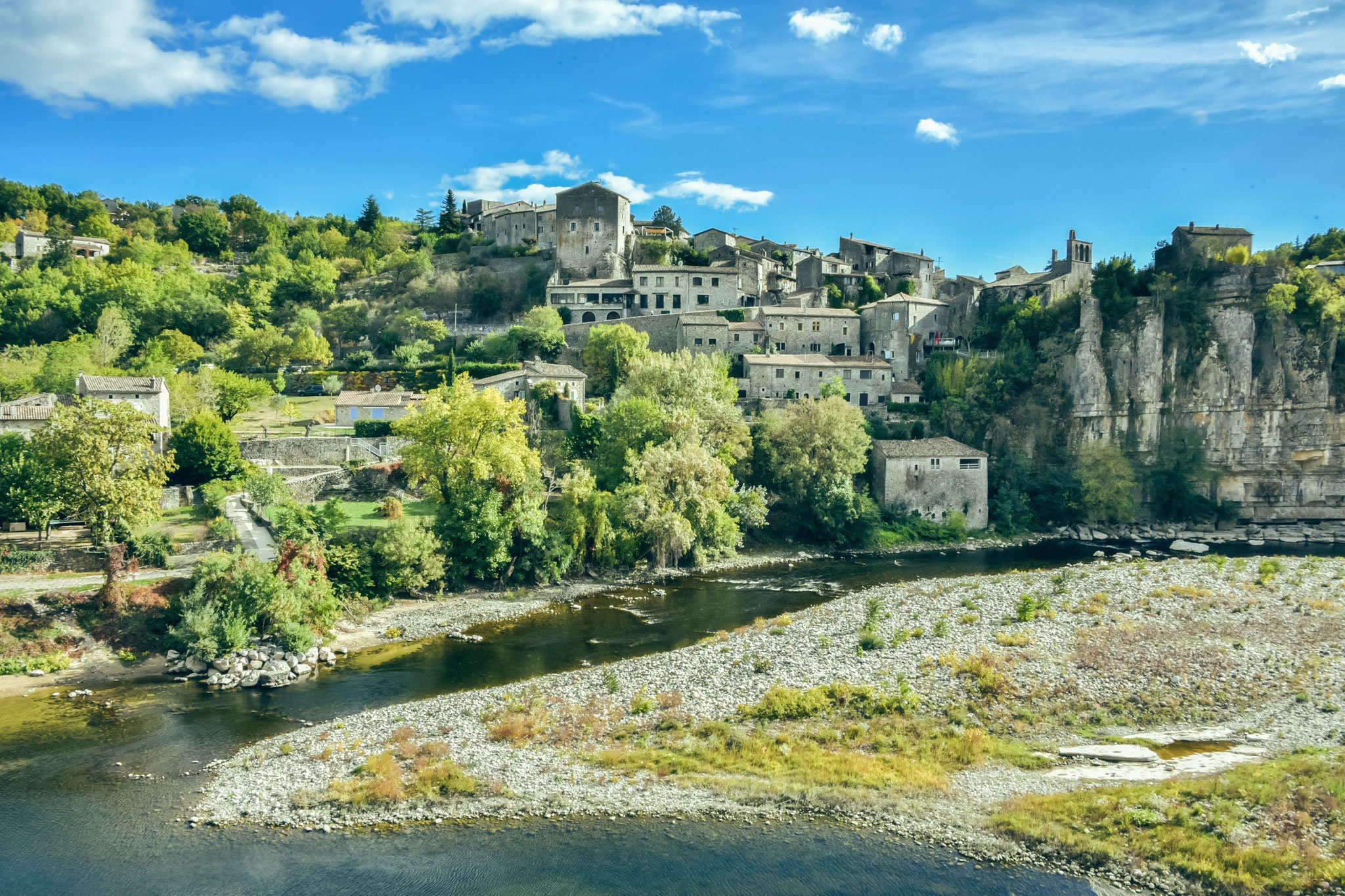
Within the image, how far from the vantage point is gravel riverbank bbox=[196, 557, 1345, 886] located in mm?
15625

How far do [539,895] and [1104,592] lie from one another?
22.5 m

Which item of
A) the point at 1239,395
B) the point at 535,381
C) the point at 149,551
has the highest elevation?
the point at 535,381

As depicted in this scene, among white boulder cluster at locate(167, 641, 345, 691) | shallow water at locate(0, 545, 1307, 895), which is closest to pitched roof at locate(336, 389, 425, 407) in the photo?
white boulder cluster at locate(167, 641, 345, 691)

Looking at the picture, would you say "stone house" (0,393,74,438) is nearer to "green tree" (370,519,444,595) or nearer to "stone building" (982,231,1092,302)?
"green tree" (370,519,444,595)

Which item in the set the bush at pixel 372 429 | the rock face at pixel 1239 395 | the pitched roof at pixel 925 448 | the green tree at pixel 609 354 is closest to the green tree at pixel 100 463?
the bush at pixel 372 429

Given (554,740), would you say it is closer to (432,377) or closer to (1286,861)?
(1286,861)

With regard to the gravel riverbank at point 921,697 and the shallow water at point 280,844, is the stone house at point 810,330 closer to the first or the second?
the gravel riverbank at point 921,697

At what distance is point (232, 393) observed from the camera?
45.1m

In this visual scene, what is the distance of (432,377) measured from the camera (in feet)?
167

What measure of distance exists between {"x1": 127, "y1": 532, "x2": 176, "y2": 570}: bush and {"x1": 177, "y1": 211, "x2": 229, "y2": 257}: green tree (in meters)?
68.1

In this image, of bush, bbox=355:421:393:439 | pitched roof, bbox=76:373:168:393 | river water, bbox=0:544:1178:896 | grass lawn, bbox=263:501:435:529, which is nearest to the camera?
river water, bbox=0:544:1178:896

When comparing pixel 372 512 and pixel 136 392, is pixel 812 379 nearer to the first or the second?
pixel 372 512

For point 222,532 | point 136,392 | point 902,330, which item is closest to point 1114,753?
point 222,532

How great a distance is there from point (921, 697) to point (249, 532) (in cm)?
2338
